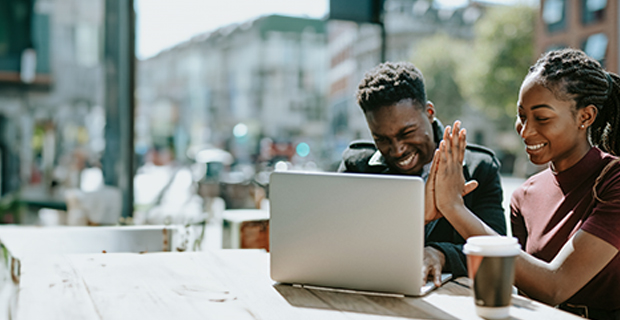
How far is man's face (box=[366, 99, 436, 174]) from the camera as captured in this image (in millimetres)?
1829

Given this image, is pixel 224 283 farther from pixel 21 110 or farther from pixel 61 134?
pixel 61 134

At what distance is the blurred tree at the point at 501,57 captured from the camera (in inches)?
912

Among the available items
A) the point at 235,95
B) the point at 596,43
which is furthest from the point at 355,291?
the point at 235,95

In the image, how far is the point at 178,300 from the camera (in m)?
1.22

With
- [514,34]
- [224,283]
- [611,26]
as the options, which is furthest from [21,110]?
[514,34]

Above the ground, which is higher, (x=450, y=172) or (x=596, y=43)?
(x=596, y=43)

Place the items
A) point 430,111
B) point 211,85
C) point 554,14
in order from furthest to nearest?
point 211,85 < point 554,14 < point 430,111

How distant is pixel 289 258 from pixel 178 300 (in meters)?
0.27

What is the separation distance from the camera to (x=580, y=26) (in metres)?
21.8

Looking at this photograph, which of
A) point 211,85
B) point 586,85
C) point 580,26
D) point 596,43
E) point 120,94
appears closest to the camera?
point 586,85

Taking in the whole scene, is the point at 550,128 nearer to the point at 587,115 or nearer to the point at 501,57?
the point at 587,115

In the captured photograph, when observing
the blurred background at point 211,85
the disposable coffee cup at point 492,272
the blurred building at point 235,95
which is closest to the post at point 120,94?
the blurred background at point 211,85

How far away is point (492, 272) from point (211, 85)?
1111 inches

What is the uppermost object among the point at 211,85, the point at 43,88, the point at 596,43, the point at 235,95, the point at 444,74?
the point at 596,43
